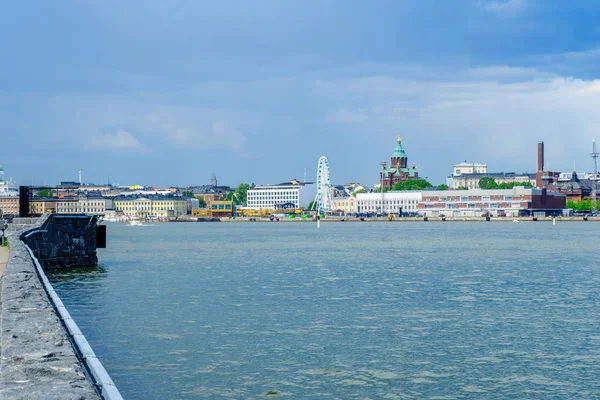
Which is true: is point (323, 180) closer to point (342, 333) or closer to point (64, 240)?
point (64, 240)

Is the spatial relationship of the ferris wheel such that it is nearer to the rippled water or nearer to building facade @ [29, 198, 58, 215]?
building facade @ [29, 198, 58, 215]

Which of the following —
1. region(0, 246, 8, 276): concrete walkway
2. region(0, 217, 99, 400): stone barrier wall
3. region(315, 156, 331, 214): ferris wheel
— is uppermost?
region(315, 156, 331, 214): ferris wheel

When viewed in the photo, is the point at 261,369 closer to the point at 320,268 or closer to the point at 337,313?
the point at 337,313

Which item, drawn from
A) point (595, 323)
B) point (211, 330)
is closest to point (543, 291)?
point (595, 323)

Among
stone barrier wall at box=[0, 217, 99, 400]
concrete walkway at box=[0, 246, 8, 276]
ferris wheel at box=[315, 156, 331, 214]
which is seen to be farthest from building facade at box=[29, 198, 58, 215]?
ferris wheel at box=[315, 156, 331, 214]

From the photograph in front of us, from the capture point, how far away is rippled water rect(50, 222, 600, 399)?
13.9m

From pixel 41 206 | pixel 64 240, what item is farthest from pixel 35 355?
pixel 41 206

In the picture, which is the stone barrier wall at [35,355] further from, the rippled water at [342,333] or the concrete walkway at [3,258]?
the concrete walkway at [3,258]

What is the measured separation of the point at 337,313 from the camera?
72.8 feet

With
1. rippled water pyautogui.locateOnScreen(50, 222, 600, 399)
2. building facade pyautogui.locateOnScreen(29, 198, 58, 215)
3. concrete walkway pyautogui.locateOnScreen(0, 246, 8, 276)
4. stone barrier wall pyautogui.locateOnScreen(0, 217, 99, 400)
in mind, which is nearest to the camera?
stone barrier wall pyautogui.locateOnScreen(0, 217, 99, 400)

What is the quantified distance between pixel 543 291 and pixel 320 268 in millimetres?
13651

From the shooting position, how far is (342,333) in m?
18.8

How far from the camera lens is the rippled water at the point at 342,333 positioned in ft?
45.6

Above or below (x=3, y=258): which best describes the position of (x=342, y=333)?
below
